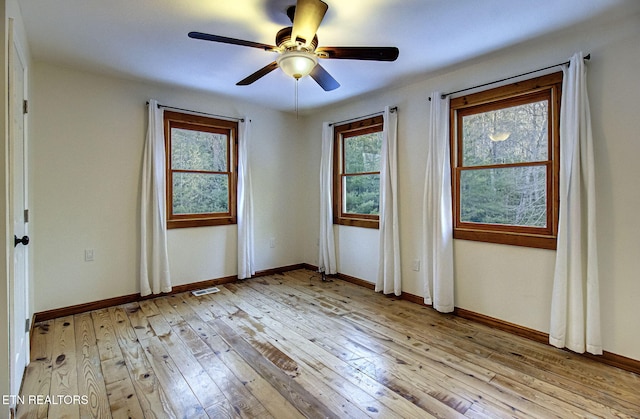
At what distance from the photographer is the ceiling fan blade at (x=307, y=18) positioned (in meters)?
1.75

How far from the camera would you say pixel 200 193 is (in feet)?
13.7

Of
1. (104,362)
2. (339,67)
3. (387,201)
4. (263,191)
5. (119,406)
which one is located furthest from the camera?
(263,191)

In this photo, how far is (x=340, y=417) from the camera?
5.88 feet

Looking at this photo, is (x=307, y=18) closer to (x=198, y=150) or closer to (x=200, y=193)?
(x=198, y=150)

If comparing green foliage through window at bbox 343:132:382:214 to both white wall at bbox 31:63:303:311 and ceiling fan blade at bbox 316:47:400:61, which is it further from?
ceiling fan blade at bbox 316:47:400:61

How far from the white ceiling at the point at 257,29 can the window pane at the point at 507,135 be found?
0.57m

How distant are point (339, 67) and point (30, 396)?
340 centimetres

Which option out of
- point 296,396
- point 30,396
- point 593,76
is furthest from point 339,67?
point 30,396

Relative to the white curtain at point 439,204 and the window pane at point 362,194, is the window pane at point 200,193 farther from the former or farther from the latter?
the white curtain at point 439,204

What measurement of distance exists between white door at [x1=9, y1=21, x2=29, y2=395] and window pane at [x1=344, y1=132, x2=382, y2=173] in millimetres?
3391

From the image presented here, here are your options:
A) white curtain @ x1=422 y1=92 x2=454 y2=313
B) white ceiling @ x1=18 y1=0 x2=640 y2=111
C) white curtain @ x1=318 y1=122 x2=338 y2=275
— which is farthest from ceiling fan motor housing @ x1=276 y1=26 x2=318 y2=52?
white curtain @ x1=318 y1=122 x2=338 y2=275

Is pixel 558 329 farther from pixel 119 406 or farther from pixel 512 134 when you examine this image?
pixel 119 406

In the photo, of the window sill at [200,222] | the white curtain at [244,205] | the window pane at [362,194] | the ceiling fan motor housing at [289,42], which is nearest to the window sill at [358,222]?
the window pane at [362,194]

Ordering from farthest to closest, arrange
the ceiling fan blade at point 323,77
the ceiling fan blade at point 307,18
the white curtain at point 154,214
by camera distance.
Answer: the white curtain at point 154,214
the ceiling fan blade at point 323,77
the ceiling fan blade at point 307,18
